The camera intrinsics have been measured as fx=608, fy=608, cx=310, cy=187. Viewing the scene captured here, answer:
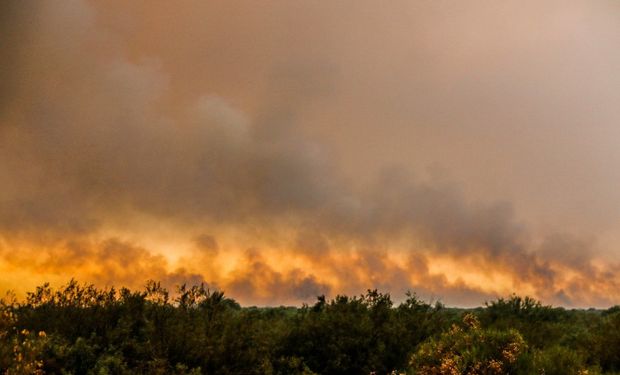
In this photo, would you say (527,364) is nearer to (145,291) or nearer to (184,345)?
(184,345)

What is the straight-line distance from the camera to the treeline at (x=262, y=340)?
1210 cm

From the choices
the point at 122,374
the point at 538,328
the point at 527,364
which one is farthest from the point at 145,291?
the point at 538,328

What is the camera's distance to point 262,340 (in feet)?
49.8

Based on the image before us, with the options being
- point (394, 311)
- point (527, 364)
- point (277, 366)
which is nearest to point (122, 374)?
point (277, 366)

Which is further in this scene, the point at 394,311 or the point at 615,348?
the point at 394,311

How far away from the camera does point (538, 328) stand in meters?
19.3

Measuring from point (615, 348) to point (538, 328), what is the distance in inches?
122

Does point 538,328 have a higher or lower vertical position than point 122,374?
higher

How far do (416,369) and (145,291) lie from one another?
22.8 feet

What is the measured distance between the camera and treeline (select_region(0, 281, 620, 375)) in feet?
39.7

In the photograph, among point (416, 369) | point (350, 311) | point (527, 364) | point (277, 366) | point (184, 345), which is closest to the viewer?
point (527, 364)

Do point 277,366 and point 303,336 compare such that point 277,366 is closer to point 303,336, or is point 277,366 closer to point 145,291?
point 303,336

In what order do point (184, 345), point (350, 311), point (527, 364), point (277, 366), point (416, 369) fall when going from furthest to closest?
point (350, 311) → point (277, 366) → point (184, 345) → point (416, 369) → point (527, 364)

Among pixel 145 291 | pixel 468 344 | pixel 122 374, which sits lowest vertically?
pixel 122 374
